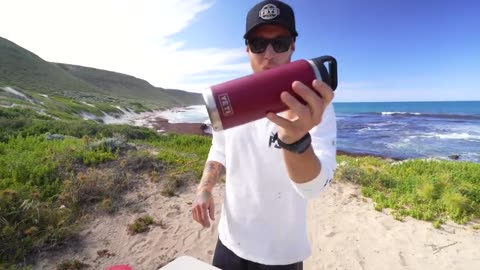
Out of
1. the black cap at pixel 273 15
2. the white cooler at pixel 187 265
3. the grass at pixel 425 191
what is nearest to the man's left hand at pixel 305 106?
the black cap at pixel 273 15

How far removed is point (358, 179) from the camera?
8414mm

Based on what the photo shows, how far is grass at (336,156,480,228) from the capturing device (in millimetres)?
6309

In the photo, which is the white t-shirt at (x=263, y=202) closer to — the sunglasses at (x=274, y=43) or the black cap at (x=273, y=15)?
the sunglasses at (x=274, y=43)

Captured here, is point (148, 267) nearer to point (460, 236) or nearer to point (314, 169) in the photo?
point (314, 169)

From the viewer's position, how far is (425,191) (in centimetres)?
696

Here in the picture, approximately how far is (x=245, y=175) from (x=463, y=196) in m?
7.20

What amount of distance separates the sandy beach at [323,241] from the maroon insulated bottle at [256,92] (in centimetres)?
433

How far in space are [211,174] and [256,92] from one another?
3.93 ft

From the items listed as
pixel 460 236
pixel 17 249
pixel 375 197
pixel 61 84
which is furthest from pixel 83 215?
pixel 61 84

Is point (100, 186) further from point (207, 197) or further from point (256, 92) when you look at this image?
point (256, 92)

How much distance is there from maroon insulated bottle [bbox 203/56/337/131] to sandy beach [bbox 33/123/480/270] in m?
4.33

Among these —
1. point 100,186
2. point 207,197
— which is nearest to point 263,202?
point 207,197

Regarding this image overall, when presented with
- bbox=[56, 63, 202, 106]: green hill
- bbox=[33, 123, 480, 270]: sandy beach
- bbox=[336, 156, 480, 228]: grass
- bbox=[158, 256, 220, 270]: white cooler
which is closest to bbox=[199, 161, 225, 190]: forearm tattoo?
bbox=[158, 256, 220, 270]: white cooler

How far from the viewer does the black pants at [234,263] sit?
6.08ft
